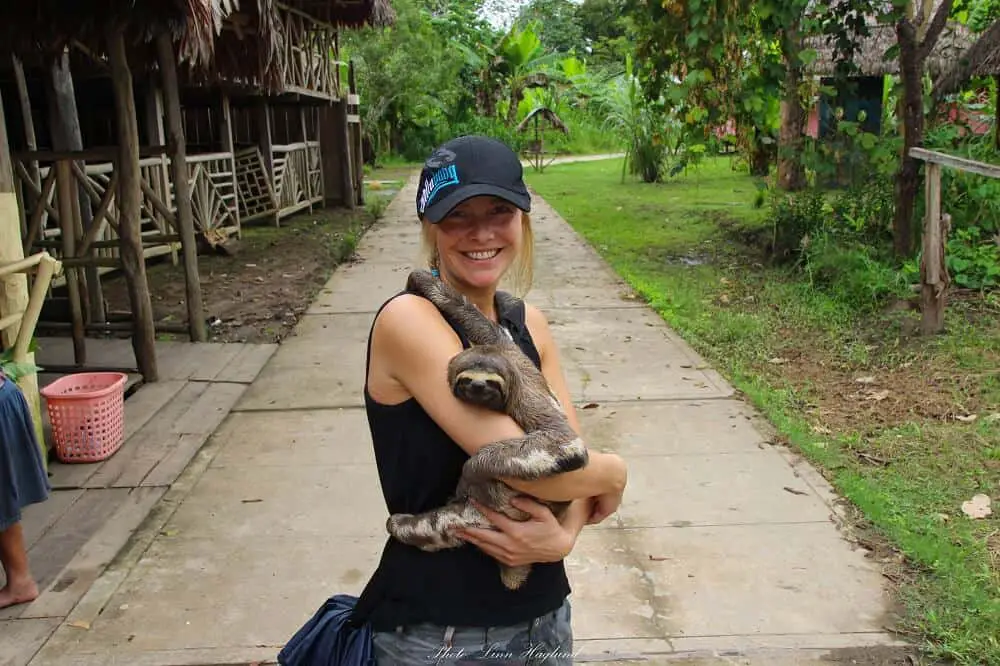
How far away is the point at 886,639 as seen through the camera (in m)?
3.20

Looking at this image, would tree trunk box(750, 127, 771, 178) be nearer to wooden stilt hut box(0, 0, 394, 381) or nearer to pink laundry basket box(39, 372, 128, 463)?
wooden stilt hut box(0, 0, 394, 381)

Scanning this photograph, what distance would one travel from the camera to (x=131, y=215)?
6117 millimetres

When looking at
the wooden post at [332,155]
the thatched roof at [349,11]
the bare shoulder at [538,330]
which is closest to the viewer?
the bare shoulder at [538,330]

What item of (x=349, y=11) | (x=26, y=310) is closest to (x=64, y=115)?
(x=26, y=310)

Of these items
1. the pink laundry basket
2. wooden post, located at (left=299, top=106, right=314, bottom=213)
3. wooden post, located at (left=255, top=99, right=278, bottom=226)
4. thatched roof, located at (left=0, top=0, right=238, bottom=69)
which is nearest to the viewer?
the pink laundry basket

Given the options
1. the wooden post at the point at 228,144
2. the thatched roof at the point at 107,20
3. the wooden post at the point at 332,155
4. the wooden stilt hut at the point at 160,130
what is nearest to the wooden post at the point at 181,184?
the wooden stilt hut at the point at 160,130

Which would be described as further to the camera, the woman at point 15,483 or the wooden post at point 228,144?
the wooden post at point 228,144

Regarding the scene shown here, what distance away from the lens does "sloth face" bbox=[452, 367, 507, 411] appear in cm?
154

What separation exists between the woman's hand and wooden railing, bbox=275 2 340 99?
10161 mm

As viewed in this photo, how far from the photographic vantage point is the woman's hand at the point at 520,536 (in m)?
1.65

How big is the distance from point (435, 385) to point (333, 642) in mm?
654

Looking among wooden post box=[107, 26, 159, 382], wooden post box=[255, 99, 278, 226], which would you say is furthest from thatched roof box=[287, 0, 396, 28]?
wooden post box=[107, 26, 159, 382]

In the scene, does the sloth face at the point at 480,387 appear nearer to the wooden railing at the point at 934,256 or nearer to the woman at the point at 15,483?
the woman at the point at 15,483

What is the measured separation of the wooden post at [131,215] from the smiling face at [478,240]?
4.89 m
